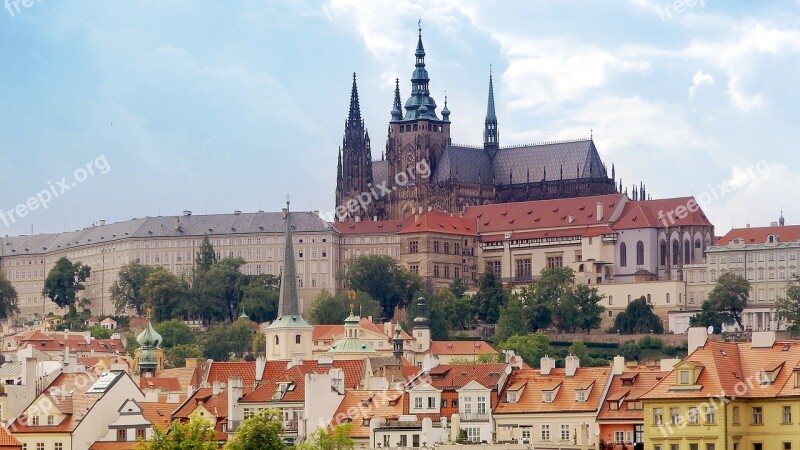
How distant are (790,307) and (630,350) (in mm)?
13363

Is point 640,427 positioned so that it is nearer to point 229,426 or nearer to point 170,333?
point 229,426

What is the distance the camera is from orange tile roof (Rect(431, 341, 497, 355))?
17625 centimetres

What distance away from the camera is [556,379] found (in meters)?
77.0

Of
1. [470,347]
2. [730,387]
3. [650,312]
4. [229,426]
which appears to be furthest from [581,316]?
[730,387]

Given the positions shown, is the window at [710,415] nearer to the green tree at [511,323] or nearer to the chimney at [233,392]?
the chimney at [233,392]

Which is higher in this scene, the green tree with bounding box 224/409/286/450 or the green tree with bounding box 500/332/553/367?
the green tree with bounding box 500/332/553/367

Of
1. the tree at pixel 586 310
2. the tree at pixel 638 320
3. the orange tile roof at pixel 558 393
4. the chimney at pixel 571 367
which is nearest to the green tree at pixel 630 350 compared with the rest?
the tree at pixel 638 320

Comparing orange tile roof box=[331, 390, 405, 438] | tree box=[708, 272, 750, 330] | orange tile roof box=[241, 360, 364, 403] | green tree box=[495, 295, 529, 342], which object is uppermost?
tree box=[708, 272, 750, 330]

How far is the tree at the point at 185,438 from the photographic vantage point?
72500 millimetres

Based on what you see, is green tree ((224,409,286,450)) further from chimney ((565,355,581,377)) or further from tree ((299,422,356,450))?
chimney ((565,355,581,377))

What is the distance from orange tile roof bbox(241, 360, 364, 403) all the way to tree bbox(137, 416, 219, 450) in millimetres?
7742

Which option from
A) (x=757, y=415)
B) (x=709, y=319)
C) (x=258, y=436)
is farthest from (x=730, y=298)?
(x=757, y=415)

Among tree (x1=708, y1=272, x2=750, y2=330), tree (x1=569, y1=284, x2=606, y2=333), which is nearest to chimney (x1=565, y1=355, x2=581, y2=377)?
tree (x1=708, y1=272, x2=750, y2=330)

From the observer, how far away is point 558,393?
7575 cm
